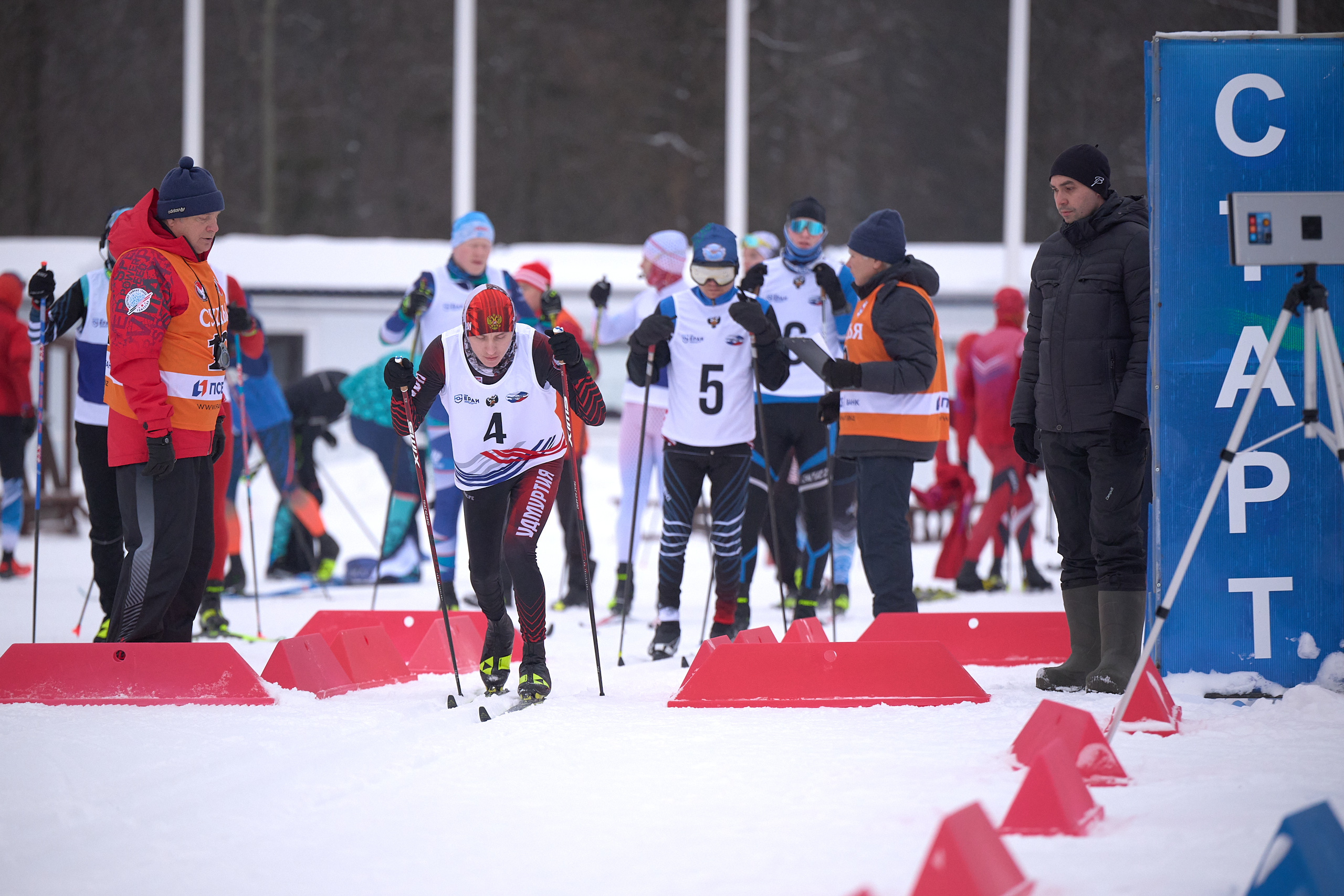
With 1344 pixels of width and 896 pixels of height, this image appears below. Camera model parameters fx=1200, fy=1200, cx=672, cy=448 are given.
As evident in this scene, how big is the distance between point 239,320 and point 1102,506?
4.28 m

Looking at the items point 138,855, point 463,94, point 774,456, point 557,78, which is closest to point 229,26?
point 463,94

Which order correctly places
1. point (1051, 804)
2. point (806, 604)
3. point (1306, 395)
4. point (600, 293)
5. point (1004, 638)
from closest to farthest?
point (1051, 804) < point (1306, 395) < point (1004, 638) < point (806, 604) < point (600, 293)

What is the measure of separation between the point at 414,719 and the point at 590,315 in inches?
352

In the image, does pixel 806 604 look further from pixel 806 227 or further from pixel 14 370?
pixel 14 370

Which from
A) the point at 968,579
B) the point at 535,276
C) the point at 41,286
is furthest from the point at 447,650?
the point at 968,579

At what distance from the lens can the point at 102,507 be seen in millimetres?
5105

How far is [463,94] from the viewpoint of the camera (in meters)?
14.5

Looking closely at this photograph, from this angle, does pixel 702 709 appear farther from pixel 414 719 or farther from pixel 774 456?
pixel 774 456

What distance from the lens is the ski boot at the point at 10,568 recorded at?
7.82 metres

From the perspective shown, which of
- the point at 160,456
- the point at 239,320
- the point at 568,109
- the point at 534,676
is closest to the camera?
the point at 160,456

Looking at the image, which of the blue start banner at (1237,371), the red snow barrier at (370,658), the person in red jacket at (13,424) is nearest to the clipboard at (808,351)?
the blue start banner at (1237,371)

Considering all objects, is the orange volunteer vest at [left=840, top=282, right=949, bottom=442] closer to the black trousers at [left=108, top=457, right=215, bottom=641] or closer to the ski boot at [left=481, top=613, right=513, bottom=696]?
the ski boot at [left=481, top=613, right=513, bottom=696]

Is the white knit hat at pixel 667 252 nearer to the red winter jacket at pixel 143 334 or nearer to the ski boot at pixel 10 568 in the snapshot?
the red winter jacket at pixel 143 334

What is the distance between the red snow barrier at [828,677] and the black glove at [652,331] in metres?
1.65
